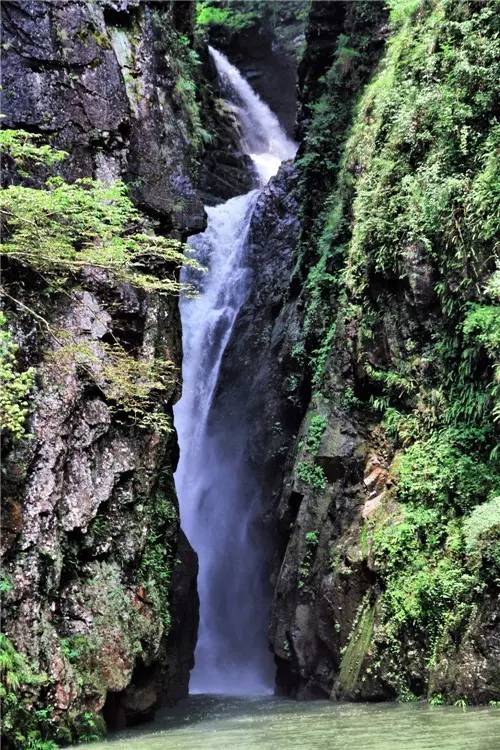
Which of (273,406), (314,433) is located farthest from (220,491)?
(314,433)

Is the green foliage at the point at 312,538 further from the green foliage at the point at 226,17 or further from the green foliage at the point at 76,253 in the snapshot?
the green foliage at the point at 226,17

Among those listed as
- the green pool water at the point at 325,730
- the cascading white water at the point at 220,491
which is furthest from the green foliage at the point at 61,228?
the cascading white water at the point at 220,491

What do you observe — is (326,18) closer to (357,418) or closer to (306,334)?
(306,334)

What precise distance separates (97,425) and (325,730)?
5.65m

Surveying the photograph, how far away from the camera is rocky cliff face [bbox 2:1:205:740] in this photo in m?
8.87

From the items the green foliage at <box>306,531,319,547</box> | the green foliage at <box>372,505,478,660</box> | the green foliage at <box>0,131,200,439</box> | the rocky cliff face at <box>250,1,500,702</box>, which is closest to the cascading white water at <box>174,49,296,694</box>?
the rocky cliff face at <box>250,1,500,702</box>

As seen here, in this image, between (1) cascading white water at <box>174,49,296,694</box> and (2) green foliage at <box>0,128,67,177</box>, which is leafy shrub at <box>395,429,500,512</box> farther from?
(1) cascading white water at <box>174,49,296,694</box>

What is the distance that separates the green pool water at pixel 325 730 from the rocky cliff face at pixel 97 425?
3.49ft

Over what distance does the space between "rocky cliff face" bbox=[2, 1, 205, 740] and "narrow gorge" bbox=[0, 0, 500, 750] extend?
5cm

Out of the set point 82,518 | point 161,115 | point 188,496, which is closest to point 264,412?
point 188,496

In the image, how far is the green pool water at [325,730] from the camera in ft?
19.2

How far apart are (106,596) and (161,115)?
997 centimetres

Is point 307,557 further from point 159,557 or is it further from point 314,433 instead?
point 159,557

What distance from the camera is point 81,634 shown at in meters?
9.34
